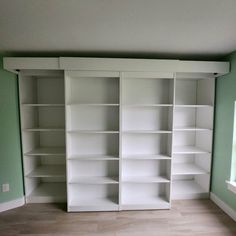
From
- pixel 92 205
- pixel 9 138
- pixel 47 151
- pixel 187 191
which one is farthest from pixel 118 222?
pixel 9 138

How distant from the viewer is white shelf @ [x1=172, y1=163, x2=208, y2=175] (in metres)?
2.61

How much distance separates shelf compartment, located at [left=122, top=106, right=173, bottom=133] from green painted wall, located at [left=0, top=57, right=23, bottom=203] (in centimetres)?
161

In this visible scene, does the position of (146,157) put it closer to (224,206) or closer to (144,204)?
(144,204)

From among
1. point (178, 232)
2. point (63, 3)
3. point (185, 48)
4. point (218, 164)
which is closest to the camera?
point (63, 3)

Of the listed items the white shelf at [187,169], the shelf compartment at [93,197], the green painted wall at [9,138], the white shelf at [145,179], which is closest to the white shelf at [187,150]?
the white shelf at [187,169]

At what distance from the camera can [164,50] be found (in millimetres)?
2242

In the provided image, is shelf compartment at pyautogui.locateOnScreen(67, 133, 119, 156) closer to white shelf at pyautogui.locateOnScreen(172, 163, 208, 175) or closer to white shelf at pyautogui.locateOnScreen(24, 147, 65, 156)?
white shelf at pyautogui.locateOnScreen(24, 147, 65, 156)

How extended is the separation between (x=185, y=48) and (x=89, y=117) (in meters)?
1.65

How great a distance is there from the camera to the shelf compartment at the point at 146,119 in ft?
8.54

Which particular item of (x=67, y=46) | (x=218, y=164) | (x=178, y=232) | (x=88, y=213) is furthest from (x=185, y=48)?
(x=88, y=213)

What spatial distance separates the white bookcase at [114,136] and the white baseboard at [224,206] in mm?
136

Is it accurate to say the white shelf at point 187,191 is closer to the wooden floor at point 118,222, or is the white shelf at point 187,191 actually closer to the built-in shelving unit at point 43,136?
the wooden floor at point 118,222

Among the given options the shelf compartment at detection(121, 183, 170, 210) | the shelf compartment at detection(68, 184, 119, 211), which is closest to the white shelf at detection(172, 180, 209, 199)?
the shelf compartment at detection(121, 183, 170, 210)

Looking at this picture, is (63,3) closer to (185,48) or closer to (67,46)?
(67,46)
